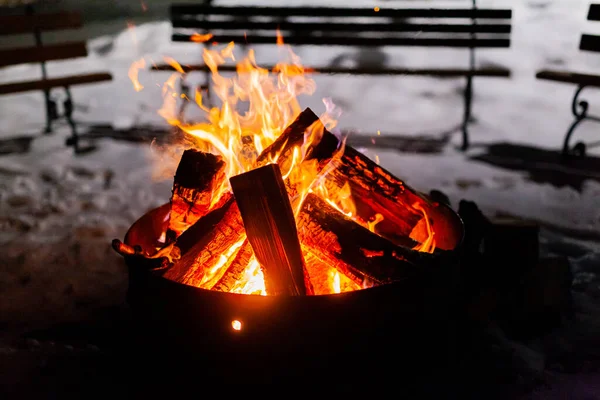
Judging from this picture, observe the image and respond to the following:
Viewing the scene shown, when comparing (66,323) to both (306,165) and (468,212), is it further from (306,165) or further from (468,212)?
(468,212)

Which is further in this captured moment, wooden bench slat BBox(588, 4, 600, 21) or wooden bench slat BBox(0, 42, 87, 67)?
wooden bench slat BBox(0, 42, 87, 67)

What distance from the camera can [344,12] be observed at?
5.62 metres

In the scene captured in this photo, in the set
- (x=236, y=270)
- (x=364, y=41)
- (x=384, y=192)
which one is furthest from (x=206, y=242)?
(x=364, y=41)

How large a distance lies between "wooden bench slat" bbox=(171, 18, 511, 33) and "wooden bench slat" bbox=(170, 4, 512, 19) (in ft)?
0.30

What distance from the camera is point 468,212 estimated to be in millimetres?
3227

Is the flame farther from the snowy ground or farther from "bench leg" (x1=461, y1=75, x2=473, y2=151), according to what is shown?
"bench leg" (x1=461, y1=75, x2=473, y2=151)

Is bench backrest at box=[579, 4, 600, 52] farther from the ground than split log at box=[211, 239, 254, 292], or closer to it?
farther from the ground

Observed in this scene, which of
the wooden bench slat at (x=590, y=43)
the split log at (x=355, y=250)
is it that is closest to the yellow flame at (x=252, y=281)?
the split log at (x=355, y=250)

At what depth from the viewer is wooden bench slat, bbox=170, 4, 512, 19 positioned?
5.48m

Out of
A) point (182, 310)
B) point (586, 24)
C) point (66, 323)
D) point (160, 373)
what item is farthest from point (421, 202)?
point (586, 24)

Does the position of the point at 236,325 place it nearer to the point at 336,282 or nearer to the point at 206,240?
the point at 206,240

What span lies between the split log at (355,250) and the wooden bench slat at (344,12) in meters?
3.50

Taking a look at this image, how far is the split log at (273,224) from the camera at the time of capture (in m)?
2.14

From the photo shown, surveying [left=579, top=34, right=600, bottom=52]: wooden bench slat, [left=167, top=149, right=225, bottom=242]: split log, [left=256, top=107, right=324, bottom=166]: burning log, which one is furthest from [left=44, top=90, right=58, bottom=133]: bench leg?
[left=579, top=34, right=600, bottom=52]: wooden bench slat
